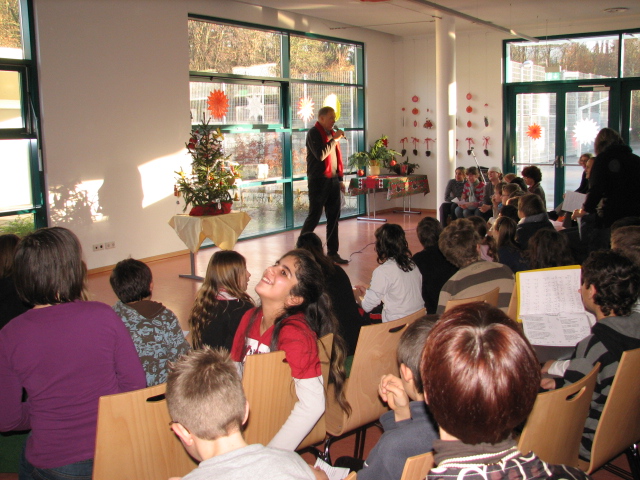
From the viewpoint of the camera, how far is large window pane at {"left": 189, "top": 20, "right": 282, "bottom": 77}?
8641 millimetres

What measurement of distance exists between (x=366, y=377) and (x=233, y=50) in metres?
7.44

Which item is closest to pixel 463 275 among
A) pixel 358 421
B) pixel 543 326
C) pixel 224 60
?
pixel 543 326

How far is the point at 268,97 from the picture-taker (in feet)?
Answer: 32.5

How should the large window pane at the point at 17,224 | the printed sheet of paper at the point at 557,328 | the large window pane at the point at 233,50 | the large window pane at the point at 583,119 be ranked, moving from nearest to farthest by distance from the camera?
the printed sheet of paper at the point at 557,328 → the large window pane at the point at 17,224 → the large window pane at the point at 233,50 → the large window pane at the point at 583,119

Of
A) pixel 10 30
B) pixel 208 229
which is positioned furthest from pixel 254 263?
pixel 10 30

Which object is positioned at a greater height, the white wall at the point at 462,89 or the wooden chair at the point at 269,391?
the white wall at the point at 462,89

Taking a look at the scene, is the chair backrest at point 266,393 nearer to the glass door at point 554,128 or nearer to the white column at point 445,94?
the white column at point 445,94

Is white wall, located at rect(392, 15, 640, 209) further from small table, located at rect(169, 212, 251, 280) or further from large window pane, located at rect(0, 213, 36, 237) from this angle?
large window pane, located at rect(0, 213, 36, 237)

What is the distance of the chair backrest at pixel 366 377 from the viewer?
2.58m

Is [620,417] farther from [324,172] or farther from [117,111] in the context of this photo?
[117,111]

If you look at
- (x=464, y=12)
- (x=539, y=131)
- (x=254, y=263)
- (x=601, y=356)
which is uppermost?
(x=464, y=12)

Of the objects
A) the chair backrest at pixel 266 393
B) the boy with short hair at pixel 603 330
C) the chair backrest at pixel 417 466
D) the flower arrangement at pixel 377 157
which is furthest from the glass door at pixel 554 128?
the chair backrest at pixel 417 466

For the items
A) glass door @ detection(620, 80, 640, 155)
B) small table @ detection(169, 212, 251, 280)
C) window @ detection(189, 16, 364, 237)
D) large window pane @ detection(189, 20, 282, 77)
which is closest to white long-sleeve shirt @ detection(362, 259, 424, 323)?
small table @ detection(169, 212, 251, 280)

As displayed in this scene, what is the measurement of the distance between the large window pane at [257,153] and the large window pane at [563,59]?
4.86 meters
